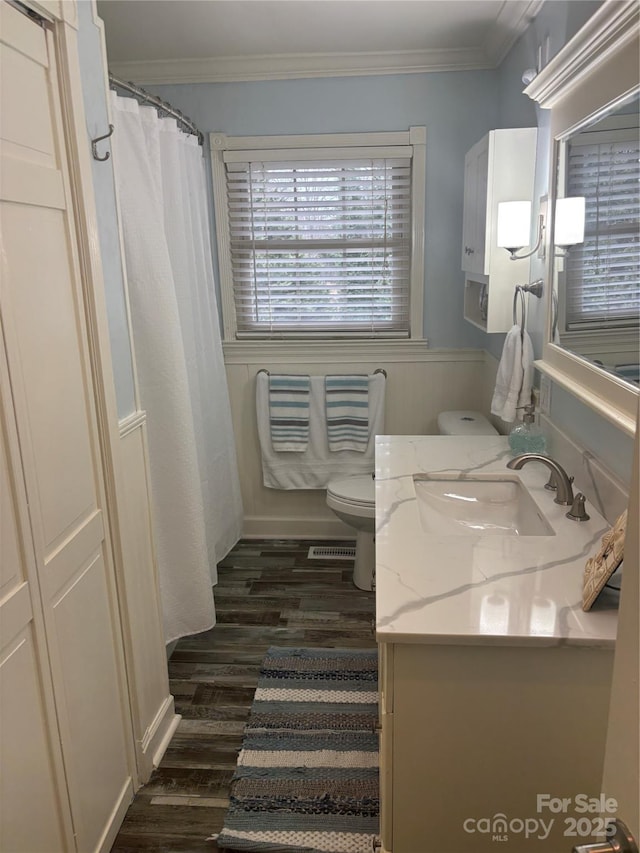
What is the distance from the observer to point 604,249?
5.05 feet

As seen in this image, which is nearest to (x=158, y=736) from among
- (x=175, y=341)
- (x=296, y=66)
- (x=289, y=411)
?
(x=175, y=341)

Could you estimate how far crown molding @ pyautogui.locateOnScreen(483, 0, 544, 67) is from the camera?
234cm

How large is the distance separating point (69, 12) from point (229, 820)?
2097mm

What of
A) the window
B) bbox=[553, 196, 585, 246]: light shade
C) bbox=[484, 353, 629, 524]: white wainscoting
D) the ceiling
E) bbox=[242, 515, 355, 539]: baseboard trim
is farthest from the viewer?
bbox=[242, 515, 355, 539]: baseboard trim

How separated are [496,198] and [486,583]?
1531 millimetres

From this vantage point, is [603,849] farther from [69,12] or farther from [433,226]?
[433,226]

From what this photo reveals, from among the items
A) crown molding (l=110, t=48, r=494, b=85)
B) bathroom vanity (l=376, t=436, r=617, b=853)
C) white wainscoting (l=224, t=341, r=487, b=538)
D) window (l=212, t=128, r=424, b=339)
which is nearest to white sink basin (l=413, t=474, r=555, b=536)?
bathroom vanity (l=376, t=436, r=617, b=853)

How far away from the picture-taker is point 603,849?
64 cm

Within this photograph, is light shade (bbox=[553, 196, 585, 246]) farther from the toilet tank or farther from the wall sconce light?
the toilet tank

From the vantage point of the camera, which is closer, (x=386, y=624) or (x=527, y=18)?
(x=386, y=624)

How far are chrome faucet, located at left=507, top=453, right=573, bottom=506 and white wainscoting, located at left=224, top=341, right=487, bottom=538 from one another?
1.61 meters

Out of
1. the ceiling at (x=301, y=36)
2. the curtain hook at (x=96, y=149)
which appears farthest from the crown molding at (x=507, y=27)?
the curtain hook at (x=96, y=149)

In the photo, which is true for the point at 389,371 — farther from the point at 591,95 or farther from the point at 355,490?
the point at 591,95

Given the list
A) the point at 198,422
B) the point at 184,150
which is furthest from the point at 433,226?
the point at 198,422
